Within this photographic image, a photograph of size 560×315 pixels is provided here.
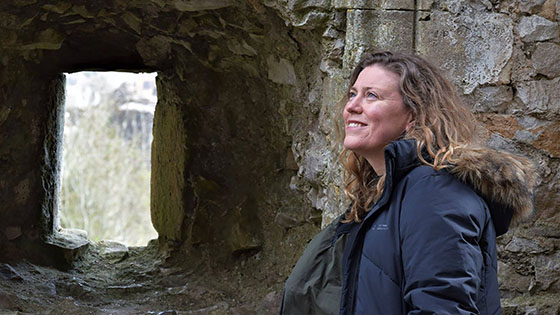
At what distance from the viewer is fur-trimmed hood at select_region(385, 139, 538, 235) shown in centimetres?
145

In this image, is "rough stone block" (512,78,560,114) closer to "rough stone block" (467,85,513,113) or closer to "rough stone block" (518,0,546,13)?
"rough stone block" (467,85,513,113)

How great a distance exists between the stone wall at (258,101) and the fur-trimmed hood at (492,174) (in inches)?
36.4

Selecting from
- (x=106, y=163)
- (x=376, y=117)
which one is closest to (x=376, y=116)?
(x=376, y=117)

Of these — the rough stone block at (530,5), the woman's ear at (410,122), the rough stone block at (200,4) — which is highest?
the rough stone block at (200,4)

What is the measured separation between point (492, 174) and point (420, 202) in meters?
0.17

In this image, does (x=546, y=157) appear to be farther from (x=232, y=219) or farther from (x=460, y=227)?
(x=232, y=219)

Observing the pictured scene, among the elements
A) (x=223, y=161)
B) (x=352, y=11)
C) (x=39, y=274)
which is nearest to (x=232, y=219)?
(x=223, y=161)

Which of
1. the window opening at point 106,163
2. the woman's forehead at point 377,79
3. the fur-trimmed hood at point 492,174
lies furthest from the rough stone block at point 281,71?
the window opening at point 106,163

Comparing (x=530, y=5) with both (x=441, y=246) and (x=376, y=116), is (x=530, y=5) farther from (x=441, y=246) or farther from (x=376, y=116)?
(x=441, y=246)

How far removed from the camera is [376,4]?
2.69 m

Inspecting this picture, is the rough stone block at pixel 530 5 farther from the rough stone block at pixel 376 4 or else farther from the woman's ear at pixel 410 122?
the woman's ear at pixel 410 122

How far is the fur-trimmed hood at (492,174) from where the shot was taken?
57.1 inches

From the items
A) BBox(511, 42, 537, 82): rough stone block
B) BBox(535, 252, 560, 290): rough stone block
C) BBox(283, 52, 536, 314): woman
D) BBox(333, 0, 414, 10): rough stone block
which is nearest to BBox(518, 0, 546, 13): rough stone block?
BBox(511, 42, 537, 82): rough stone block

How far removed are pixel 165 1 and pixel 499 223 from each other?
2.28 meters
